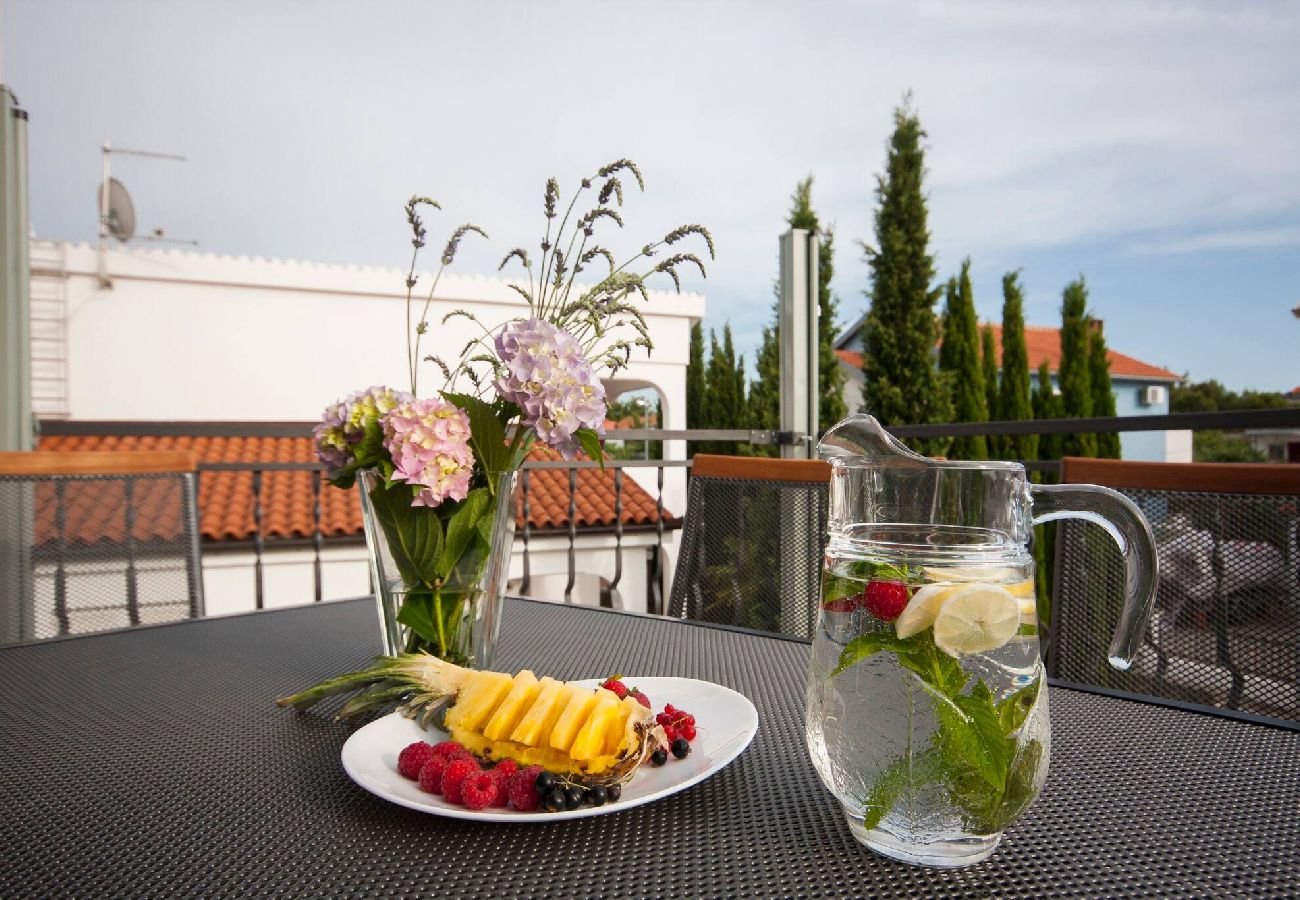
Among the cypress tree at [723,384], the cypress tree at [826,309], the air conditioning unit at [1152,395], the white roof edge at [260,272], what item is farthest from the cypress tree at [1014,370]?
the air conditioning unit at [1152,395]

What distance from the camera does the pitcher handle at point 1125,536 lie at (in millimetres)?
500

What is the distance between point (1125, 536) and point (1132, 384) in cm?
2528

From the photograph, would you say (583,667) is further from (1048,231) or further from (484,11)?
(1048,231)

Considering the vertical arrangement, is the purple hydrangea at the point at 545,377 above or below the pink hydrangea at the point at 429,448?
above

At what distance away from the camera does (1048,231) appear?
75.7 ft

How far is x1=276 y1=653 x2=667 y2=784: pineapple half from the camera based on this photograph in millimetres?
560

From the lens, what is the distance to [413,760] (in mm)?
597

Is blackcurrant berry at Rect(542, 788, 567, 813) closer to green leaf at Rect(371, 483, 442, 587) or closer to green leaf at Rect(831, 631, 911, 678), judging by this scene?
green leaf at Rect(831, 631, 911, 678)

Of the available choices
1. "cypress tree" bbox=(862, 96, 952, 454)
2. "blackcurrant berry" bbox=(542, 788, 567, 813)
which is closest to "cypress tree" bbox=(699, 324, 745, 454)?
"cypress tree" bbox=(862, 96, 952, 454)

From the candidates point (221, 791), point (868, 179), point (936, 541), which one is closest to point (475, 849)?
point (221, 791)

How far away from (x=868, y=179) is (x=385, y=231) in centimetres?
720

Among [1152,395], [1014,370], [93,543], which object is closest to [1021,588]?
[93,543]

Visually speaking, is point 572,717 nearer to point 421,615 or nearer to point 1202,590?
point 421,615

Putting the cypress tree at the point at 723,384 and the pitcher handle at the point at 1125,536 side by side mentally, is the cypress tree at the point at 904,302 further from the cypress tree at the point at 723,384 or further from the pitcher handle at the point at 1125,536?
the pitcher handle at the point at 1125,536
